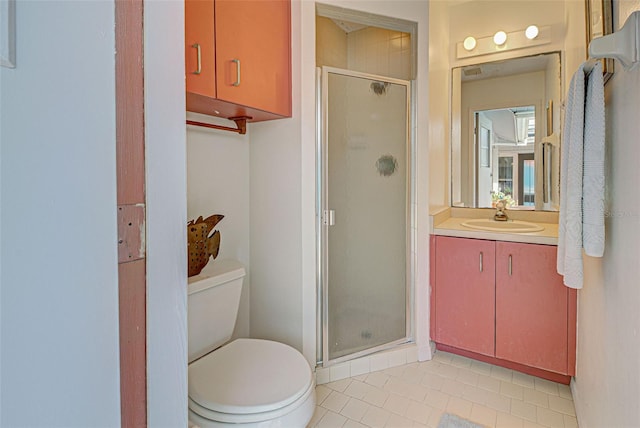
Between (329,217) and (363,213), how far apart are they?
25 centimetres

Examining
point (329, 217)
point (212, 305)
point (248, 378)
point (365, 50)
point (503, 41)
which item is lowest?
point (248, 378)

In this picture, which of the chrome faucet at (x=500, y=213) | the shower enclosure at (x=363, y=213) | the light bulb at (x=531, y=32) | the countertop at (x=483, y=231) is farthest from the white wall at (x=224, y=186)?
the light bulb at (x=531, y=32)

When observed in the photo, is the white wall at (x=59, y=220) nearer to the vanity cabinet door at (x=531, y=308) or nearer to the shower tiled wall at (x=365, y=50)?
the shower tiled wall at (x=365, y=50)

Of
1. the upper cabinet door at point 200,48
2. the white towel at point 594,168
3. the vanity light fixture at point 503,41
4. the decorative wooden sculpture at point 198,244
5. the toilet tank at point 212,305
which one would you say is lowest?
the toilet tank at point 212,305

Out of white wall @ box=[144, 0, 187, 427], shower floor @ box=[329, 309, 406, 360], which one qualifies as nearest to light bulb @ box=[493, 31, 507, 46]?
shower floor @ box=[329, 309, 406, 360]

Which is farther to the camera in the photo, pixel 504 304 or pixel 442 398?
pixel 504 304

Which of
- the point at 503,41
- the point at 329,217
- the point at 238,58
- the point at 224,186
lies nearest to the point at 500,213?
the point at 503,41

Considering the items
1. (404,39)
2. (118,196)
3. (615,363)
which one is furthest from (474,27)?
(118,196)

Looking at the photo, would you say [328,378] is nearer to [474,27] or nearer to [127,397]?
[127,397]

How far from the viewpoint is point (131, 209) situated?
0.54m

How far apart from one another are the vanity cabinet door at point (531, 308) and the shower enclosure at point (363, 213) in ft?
1.73

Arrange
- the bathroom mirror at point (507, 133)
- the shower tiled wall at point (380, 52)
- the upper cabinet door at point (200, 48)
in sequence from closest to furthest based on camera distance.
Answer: the upper cabinet door at point (200, 48)
the shower tiled wall at point (380, 52)
the bathroom mirror at point (507, 133)

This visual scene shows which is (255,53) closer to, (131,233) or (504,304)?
(131,233)

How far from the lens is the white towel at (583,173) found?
1084 millimetres
